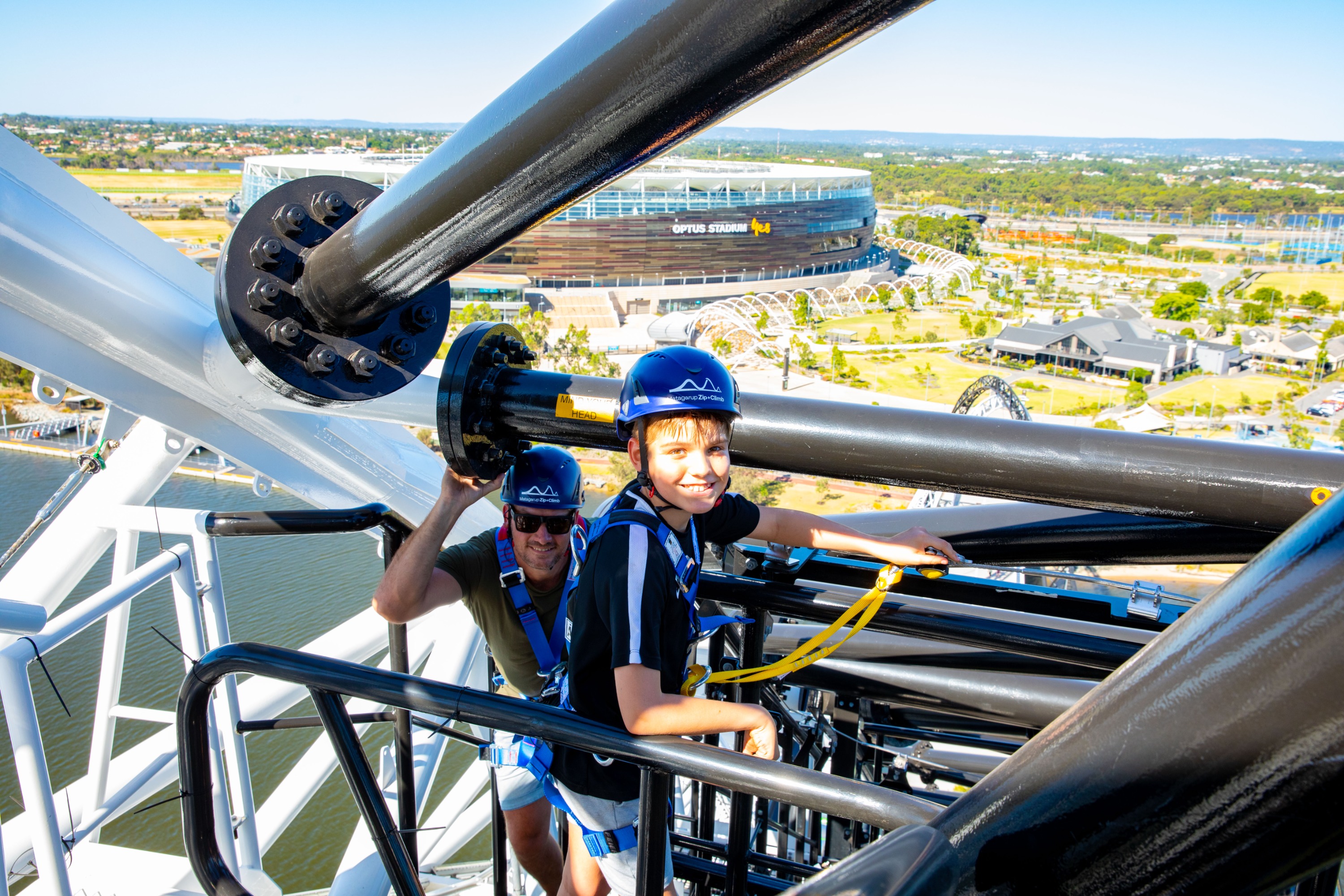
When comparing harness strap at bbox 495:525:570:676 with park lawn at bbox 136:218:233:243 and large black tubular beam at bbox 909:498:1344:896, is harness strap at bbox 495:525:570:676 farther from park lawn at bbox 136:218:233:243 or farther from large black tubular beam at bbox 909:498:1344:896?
park lawn at bbox 136:218:233:243

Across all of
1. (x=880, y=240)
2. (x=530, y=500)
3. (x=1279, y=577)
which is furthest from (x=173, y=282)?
(x=880, y=240)

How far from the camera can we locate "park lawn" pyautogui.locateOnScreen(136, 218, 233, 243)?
4331 centimetres

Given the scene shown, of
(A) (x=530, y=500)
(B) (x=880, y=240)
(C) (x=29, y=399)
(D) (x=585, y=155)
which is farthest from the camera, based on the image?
(B) (x=880, y=240)

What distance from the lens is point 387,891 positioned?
321 centimetres

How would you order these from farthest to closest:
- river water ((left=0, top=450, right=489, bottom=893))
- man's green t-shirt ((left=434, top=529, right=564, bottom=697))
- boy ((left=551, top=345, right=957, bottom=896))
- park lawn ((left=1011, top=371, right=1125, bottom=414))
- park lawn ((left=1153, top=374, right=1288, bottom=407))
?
park lawn ((left=1153, top=374, right=1288, bottom=407))
park lawn ((left=1011, top=371, right=1125, bottom=414))
river water ((left=0, top=450, right=489, bottom=893))
man's green t-shirt ((left=434, top=529, right=564, bottom=697))
boy ((left=551, top=345, right=957, bottom=896))

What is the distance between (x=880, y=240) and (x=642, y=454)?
263 feet

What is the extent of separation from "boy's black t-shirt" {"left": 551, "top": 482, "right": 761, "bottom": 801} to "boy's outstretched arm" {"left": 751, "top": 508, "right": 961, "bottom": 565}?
253 mm

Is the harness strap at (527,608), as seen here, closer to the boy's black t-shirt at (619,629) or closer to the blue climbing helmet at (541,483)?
the blue climbing helmet at (541,483)

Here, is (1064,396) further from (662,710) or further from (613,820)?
(662,710)

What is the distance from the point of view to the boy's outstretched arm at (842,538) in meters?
1.95

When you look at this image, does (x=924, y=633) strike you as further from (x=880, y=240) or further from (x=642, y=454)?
(x=880, y=240)

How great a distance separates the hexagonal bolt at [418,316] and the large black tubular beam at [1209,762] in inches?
70.0

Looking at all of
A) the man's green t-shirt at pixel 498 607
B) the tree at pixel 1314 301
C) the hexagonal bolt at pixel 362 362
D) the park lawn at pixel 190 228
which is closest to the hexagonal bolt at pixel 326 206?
the hexagonal bolt at pixel 362 362

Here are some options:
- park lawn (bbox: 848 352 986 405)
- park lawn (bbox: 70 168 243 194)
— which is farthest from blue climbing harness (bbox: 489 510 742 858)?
park lawn (bbox: 70 168 243 194)
